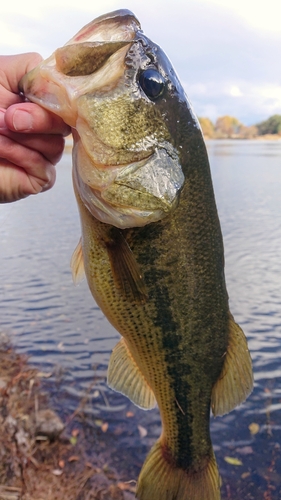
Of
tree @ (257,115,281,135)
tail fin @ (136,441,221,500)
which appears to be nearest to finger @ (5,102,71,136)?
tail fin @ (136,441,221,500)

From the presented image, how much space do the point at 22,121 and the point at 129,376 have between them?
1.49 metres

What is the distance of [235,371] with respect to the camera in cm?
236

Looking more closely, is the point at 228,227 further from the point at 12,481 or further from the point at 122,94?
the point at 122,94

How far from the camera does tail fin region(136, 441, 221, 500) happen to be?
8.13 ft

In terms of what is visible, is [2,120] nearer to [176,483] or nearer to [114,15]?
[114,15]

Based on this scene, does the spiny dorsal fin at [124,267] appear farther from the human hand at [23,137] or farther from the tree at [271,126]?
the tree at [271,126]

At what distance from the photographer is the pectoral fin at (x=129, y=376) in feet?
8.07

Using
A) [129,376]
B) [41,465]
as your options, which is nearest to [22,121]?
[129,376]

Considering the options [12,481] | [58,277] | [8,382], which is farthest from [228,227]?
[12,481]

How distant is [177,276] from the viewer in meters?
2.10

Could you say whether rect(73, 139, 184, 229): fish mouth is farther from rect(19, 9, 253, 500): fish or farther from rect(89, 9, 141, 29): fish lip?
rect(89, 9, 141, 29): fish lip

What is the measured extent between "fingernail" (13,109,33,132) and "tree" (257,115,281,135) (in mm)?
103979

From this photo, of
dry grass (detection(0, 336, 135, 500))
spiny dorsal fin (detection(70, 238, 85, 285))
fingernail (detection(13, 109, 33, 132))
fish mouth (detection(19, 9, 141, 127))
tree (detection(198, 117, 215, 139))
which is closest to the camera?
fish mouth (detection(19, 9, 141, 127))

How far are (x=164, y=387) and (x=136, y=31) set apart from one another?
1.81 m
